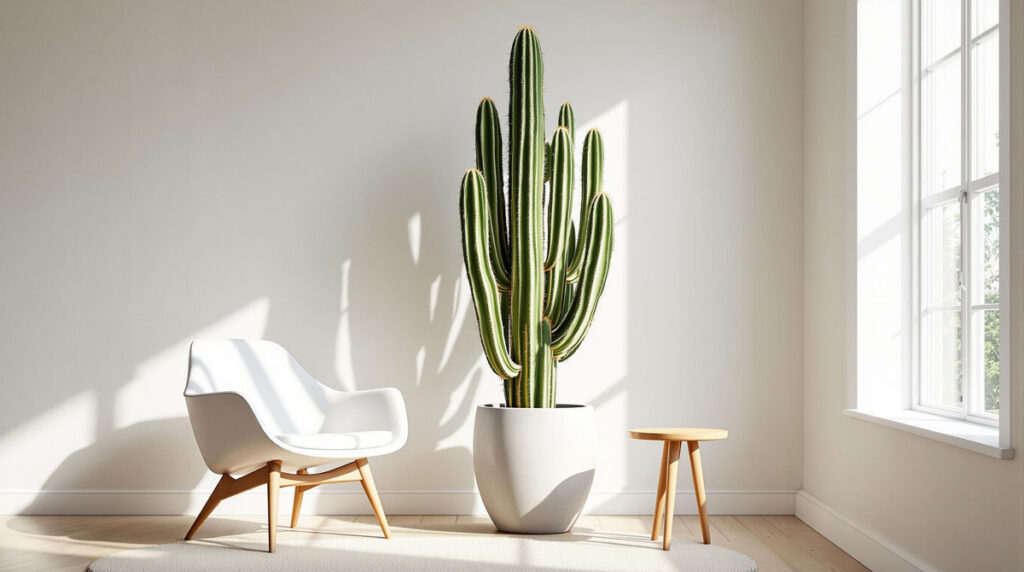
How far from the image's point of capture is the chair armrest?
3412mm

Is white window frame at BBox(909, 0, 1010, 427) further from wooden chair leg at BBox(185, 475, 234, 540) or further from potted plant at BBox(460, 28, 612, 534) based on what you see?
wooden chair leg at BBox(185, 475, 234, 540)

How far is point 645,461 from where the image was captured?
387 centimetres

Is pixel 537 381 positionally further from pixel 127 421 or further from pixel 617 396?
pixel 127 421

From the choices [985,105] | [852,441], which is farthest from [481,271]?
[985,105]

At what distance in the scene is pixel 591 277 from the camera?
3.39 meters

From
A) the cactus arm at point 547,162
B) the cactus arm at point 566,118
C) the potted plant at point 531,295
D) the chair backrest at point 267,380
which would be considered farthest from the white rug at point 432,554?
the cactus arm at point 566,118

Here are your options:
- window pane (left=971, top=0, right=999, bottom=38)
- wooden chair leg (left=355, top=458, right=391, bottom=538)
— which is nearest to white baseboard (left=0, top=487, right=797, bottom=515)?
wooden chair leg (left=355, top=458, right=391, bottom=538)

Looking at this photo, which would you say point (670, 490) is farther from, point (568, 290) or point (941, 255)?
point (941, 255)

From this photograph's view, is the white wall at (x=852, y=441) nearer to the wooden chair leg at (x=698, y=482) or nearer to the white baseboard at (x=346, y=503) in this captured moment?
the white baseboard at (x=346, y=503)

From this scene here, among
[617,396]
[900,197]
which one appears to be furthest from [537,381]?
[900,197]

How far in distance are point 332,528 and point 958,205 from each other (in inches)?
101

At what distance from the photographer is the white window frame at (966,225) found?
221 centimetres

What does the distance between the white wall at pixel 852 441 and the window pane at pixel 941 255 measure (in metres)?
0.25

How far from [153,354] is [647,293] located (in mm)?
2199
